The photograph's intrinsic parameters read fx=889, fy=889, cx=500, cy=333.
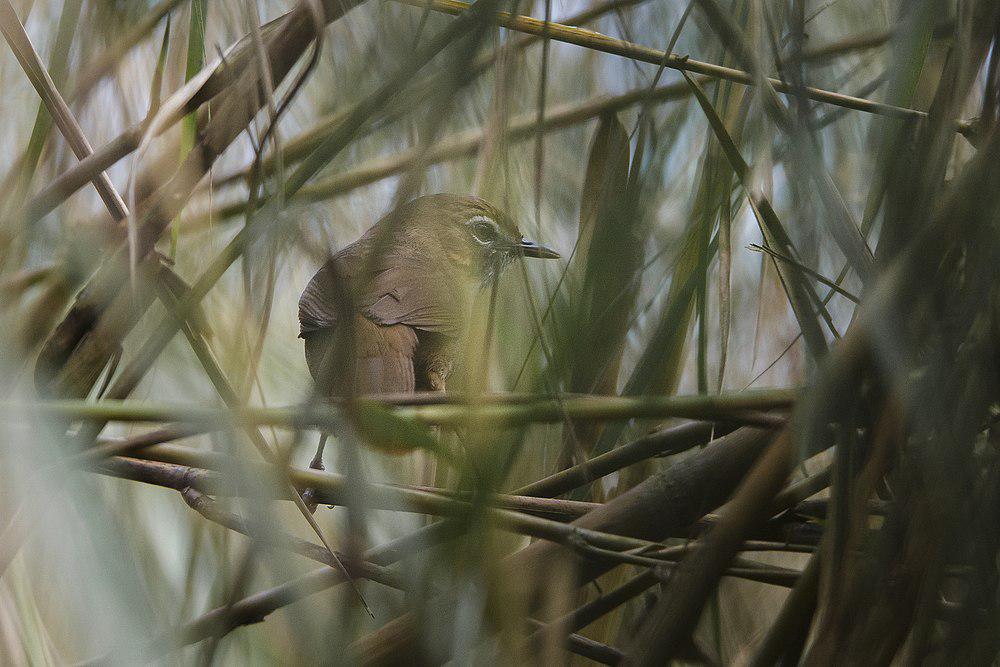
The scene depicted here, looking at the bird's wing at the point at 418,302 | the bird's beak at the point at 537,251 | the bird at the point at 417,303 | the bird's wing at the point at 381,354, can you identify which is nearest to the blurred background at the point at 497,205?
the bird's beak at the point at 537,251

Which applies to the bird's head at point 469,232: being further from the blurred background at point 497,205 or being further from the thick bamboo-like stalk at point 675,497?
the thick bamboo-like stalk at point 675,497

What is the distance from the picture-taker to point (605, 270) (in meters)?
0.55

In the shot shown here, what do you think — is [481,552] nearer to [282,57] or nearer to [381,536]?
[381,536]

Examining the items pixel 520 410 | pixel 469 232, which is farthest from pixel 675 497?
pixel 469 232

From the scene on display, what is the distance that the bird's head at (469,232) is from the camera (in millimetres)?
677

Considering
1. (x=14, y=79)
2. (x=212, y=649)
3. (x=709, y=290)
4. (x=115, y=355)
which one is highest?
(x=14, y=79)

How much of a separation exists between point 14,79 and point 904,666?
3.71 ft

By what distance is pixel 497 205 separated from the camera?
638 mm

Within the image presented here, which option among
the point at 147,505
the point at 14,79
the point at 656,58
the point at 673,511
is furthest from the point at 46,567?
the point at 14,79

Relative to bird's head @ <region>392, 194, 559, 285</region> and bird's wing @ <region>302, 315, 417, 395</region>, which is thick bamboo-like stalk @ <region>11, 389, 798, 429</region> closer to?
bird's head @ <region>392, 194, 559, 285</region>

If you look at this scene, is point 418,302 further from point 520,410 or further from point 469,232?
point 520,410

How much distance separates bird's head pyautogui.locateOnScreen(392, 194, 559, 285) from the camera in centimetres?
68

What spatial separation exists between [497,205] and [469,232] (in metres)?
0.83

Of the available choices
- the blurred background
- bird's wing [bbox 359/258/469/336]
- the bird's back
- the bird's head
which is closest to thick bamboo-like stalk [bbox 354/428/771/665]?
the blurred background
